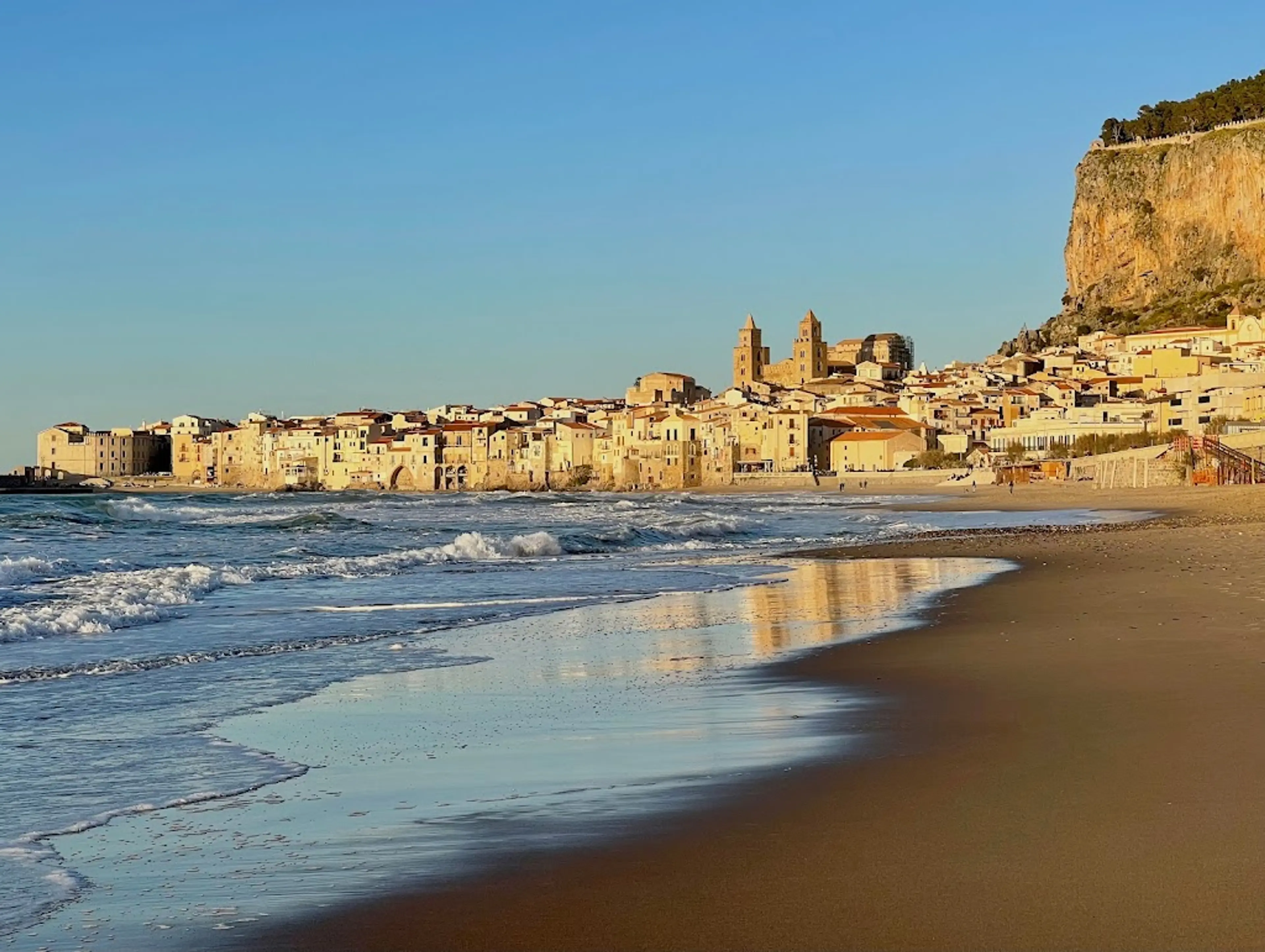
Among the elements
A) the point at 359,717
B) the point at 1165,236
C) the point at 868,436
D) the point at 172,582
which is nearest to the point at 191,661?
the point at 359,717

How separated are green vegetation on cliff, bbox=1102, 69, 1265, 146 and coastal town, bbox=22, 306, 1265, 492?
78.5ft

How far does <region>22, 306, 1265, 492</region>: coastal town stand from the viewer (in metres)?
81.4

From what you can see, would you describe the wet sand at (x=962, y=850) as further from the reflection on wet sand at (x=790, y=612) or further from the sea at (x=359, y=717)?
the reflection on wet sand at (x=790, y=612)

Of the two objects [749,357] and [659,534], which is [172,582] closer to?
[659,534]

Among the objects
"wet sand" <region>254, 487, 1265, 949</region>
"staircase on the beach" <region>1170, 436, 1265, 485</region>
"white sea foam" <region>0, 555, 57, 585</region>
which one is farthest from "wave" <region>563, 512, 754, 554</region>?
"wet sand" <region>254, 487, 1265, 949</region>

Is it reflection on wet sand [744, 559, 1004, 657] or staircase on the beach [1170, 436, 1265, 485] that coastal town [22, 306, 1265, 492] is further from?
reflection on wet sand [744, 559, 1004, 657]

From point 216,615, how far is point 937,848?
12.4 m

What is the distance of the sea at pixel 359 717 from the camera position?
525 cm

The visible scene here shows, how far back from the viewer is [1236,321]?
108 metres

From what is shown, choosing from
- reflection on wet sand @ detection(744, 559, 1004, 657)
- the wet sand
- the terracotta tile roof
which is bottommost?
reflection on wet sand @ detection(744, 559, 1004, 657)

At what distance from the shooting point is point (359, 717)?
9.02m

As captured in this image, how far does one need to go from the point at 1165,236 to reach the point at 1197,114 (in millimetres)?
13050

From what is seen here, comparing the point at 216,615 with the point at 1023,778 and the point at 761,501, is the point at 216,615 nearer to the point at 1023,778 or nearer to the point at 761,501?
the point at 1023,778

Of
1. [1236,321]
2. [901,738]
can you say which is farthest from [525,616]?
[1236,321]
